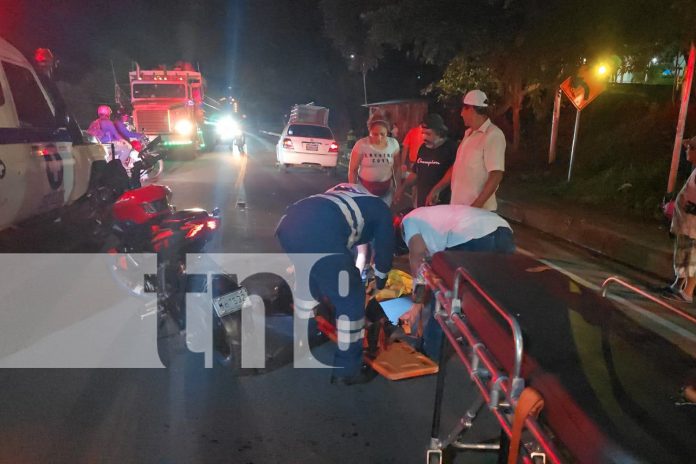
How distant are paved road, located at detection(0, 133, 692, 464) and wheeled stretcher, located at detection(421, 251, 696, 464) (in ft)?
2.31

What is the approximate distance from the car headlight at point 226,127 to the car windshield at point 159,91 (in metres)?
6.85

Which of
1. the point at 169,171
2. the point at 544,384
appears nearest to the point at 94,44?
the point at 169,171

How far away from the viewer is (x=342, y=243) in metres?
3.67

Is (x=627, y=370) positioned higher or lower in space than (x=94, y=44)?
lower

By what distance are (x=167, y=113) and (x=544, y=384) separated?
883 inches

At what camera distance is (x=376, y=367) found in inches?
155

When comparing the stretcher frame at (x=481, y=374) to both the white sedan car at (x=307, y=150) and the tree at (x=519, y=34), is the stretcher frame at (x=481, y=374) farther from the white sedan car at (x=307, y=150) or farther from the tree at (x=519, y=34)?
the white sedan car at (x=307, y=150)

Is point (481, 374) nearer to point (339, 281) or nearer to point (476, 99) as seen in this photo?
point (339, 281)

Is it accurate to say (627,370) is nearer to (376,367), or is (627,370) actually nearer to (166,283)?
(376,367)

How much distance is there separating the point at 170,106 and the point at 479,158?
19.8 metres

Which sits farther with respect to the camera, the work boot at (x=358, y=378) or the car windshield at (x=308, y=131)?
the car windshield at (x=308, y=131)

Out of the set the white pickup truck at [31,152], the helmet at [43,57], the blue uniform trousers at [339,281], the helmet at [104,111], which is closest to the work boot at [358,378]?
the blue uniform trousers at [339,281]

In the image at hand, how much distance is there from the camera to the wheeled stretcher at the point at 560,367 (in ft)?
5.14

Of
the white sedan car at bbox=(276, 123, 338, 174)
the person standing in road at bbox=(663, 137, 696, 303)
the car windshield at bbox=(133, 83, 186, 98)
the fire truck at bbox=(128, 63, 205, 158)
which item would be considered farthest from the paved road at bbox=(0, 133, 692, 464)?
the car windshield at bbox=(133, 83, 186, 98)
